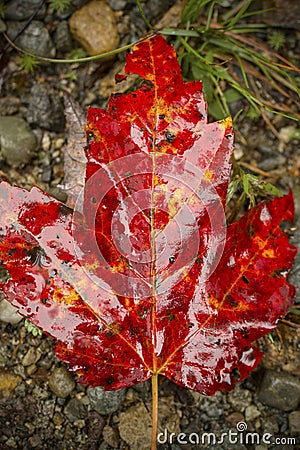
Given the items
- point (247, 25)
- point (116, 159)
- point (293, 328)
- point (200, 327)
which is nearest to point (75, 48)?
point (247, 25)

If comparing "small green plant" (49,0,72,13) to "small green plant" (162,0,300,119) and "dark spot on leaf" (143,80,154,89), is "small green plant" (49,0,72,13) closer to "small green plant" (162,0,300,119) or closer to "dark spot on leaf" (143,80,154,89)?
"small green plant" (162,0,300,119)

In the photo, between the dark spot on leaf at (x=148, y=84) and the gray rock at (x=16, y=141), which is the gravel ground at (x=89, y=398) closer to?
the gray rock at (x=16, y=141)

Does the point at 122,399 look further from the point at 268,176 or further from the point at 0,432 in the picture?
the point at 268,176

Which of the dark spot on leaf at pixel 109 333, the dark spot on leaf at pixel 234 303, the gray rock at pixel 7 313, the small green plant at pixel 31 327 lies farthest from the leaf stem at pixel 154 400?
the gray rock at pixel 7 313

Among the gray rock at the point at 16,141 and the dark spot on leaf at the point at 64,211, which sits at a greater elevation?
the gray rock at the point at 16,141

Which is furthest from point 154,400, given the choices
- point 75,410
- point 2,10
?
point 2,10
